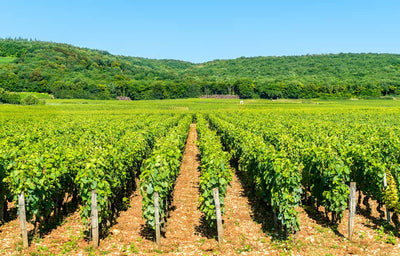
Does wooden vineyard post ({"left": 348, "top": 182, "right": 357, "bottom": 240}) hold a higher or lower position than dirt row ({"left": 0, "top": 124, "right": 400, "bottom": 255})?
higher

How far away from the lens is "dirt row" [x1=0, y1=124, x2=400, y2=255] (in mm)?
7551

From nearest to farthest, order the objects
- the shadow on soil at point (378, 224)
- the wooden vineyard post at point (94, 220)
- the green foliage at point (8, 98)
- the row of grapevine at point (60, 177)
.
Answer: the wooden vineyard post at point (94, 220), the row of grapevine at point (60, 177), the shadow on soil at point (378, 224), the green foliage at point (8, 98)

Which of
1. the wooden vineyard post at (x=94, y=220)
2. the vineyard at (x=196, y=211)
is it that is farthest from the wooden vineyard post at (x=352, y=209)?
the wooden vineyard post at (x=94, y=220)

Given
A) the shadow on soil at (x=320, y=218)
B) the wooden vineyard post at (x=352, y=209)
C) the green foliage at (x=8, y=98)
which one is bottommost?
the shadow on soil at (x=320, y=218)

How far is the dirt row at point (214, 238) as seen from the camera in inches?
297

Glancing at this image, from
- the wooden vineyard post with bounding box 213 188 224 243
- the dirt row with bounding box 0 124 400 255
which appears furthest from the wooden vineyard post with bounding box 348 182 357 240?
the wooden vineyard post with bounding box 213 188 224 243

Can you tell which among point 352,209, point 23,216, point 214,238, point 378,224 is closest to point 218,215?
point 214,238

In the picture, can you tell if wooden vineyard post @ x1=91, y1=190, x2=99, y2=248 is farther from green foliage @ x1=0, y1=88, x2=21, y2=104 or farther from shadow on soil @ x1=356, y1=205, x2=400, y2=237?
green foliage @ x1=0, y1=88, x2=21, y2=104

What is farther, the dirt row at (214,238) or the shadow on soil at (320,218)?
the shadow on soil at (320,218)

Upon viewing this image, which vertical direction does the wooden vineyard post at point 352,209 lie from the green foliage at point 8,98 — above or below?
below

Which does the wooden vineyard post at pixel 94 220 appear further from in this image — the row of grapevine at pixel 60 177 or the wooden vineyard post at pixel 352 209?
the wooden vineyard post at pixel 352 209

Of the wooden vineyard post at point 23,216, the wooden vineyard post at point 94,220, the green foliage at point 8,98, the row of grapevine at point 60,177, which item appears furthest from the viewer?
the green foliage at point 8,98

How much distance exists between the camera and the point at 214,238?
8.27 meters

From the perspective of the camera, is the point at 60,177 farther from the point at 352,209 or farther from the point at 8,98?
the point at 8,98
